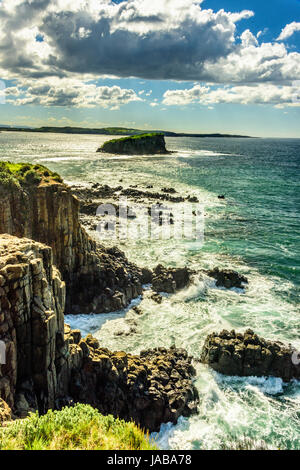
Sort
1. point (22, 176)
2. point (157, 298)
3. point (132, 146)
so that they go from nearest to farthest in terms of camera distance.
A: point (22, 176), point (157, 298), point (132, 146)

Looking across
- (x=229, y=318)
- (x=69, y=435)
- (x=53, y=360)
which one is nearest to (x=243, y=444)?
(x=53, y=360)

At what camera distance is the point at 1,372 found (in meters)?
12.4

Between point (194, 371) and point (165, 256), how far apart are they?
2010 centimetres

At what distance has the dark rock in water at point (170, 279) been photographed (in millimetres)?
31453

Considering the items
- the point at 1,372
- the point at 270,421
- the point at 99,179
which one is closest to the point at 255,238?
the point at 270,421

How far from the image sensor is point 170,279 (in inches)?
1253

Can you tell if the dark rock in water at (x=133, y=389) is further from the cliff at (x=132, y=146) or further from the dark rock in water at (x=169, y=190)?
the cliff at (x=132, y=146)

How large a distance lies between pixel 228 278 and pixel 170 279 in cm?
613

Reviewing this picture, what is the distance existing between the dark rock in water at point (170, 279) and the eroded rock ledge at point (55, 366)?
1178cm

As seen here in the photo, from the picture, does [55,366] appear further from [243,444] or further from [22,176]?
[22,176]

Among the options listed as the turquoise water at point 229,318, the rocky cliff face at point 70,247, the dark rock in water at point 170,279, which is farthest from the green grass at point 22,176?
the dark rock in water at point 170,279

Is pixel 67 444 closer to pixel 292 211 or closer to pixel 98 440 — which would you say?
pixel 98 440

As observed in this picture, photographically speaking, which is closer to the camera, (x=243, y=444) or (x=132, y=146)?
(x=243, y=444)

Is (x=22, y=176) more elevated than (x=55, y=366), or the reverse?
(x=22, y=176)
